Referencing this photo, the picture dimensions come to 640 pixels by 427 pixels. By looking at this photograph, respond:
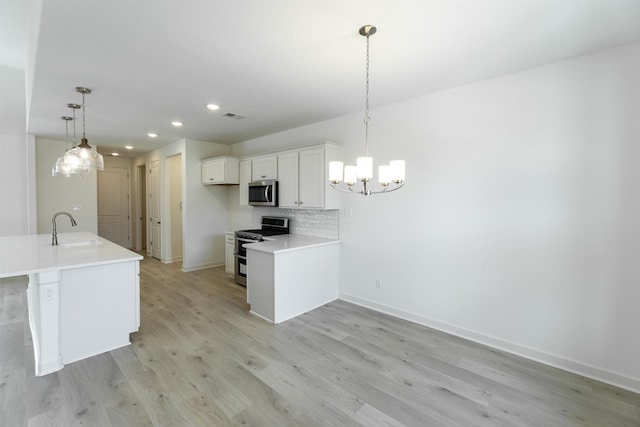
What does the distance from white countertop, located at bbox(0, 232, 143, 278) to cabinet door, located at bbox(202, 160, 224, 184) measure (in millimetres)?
2195

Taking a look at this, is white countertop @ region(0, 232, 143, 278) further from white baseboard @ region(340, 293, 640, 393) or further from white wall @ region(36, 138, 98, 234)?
white baseboard @ region(340, 293, 640, 393)

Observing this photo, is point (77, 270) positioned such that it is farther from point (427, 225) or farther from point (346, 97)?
point (427, 225)

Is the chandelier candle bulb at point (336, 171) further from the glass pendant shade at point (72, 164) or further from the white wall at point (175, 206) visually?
the white wall at point (175, 206)

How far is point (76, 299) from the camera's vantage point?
2566mm

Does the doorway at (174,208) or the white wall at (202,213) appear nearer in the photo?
the white wall at (202,213)

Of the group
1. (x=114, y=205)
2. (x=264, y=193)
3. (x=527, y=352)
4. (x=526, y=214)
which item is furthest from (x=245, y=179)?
(x=114, y=205)

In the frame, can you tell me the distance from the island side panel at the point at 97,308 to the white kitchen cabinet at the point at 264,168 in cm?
233

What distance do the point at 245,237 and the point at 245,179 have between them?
1113 millimetres

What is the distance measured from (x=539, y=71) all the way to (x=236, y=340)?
3.76 meters

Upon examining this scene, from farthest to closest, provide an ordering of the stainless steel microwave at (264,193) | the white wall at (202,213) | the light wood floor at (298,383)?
the white wall at (202,213)
the stainless steel microwave at (264,193)
the light wood floor at (298,383)

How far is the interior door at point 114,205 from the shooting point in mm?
7430

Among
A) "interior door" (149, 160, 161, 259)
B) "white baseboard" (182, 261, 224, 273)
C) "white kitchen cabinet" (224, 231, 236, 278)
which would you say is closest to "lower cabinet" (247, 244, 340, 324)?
"white kitchen cabinet" (224, 231, 236, 278)

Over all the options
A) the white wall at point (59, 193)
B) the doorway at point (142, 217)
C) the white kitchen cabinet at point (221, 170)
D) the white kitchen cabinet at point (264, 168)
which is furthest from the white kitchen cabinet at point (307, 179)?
the doorway at point (142, 217)

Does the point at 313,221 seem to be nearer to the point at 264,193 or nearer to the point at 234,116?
the point at 264,193
